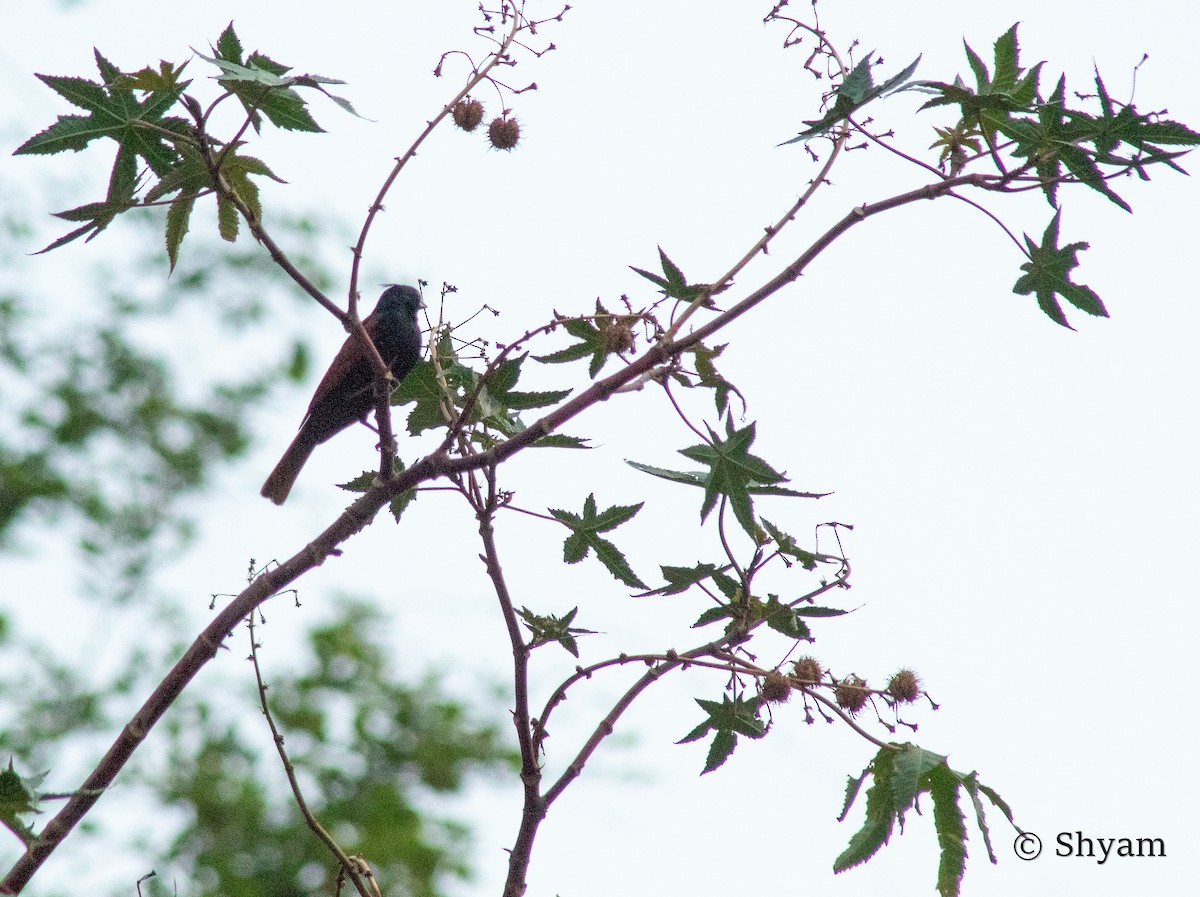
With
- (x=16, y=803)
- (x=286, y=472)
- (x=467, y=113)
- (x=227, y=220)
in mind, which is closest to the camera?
(x=16, y=803)

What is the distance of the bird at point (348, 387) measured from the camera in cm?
459

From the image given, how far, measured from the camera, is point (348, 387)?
4.60 meters

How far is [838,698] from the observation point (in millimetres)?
2174

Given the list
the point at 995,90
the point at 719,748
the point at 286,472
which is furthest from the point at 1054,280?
the point at 286,472

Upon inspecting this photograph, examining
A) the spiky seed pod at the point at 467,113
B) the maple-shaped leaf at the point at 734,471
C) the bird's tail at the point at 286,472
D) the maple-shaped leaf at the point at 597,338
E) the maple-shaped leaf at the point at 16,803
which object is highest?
the bird's tail at the point at 286,472

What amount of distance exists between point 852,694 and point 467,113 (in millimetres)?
1485

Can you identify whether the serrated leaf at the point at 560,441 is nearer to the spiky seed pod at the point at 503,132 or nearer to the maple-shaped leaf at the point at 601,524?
the maple-shaped leaf at the point at 601,524

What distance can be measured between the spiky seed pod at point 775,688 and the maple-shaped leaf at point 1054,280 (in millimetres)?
855

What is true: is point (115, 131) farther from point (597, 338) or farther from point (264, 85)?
point (597, 338)

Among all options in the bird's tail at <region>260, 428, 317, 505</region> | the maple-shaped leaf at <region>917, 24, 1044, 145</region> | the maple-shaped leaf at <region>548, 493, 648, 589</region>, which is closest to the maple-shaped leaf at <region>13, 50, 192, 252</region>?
the maple-shaped leaf at <region>548, 493, 648, 589</region>

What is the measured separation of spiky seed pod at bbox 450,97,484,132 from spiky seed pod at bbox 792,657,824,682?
53.9 inches

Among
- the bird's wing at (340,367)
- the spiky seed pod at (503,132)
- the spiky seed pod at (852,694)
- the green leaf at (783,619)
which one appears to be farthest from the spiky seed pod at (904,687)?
the bird's wing at (340,367)

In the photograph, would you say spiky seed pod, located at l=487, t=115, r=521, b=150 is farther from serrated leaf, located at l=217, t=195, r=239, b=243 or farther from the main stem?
the main stem

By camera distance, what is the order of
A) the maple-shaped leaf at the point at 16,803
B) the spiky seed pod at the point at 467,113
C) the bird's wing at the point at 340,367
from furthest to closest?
1. the bird's wing at the point at 340,367
2. the spiky seed pod at the point at 467,113
3. the maple-shaped leaf at the point at 16,803
